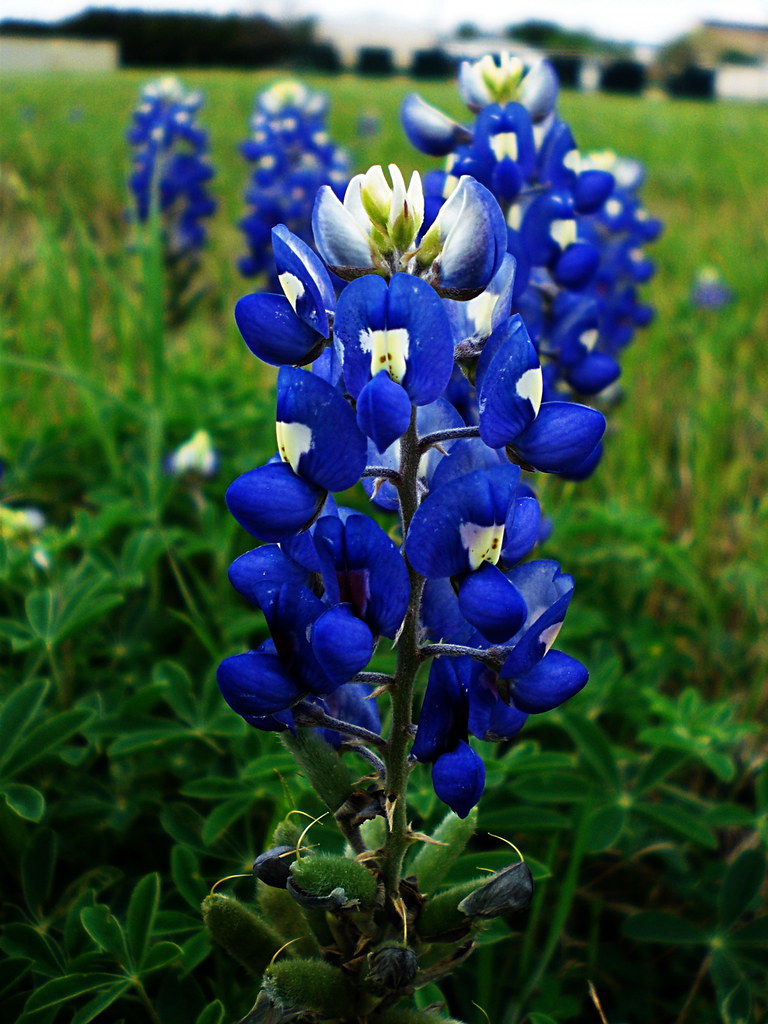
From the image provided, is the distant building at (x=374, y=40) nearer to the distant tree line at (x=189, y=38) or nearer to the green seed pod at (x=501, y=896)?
the distant tree line at (x=189, y=38)

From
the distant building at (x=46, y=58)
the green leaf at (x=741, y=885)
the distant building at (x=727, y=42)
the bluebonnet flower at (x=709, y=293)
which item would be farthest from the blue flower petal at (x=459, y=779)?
the distant building at (x=727, y=42)

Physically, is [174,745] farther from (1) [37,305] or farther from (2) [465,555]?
(1) [37,305]

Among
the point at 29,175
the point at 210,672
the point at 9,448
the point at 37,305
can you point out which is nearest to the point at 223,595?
the point at 210,672

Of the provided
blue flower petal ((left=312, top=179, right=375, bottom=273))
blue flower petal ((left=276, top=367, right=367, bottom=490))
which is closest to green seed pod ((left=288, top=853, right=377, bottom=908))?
blue flower petal ((left=276, top=367, right=367, bottom=490))

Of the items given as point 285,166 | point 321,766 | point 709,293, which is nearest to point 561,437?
point 321,766

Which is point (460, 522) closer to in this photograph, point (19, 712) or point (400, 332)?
point (400, 332)

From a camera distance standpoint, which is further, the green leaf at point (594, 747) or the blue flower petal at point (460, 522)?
the green leaf at point (594, 747)
